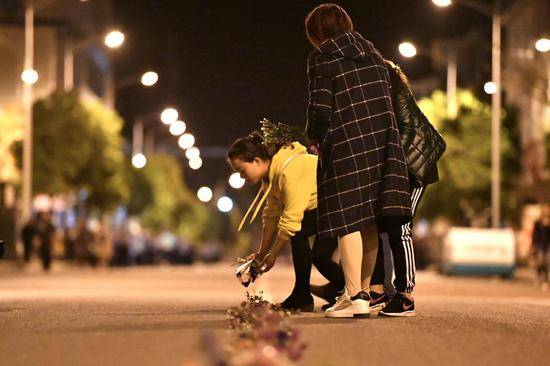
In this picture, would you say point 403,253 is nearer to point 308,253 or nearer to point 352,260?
point 352,260

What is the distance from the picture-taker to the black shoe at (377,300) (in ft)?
35.8

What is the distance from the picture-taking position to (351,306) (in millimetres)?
9938

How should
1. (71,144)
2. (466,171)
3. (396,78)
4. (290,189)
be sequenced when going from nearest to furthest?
(396,78) < (290,189) < (71,144) < (466,171)

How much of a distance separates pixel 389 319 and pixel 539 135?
58.6 metres

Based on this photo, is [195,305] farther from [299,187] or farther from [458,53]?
[458,53]

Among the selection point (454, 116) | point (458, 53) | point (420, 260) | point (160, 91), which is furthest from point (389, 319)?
point (160, 91)

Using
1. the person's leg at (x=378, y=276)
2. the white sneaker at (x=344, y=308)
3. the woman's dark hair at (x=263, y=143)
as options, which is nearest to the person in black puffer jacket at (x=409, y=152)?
the white sneaker at (x=344, y=308)

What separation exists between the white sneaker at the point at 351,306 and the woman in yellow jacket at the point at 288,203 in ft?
2.84

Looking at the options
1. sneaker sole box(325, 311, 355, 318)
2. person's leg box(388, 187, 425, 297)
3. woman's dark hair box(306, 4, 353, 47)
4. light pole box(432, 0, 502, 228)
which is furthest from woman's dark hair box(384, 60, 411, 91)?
light pole box(432, 0, 502, 228)

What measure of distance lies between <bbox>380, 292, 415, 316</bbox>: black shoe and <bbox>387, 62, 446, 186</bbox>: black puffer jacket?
88cm

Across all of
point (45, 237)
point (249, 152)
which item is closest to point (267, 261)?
point (249, 152)

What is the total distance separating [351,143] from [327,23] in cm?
84

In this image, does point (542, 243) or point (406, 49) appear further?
point (406, 49)

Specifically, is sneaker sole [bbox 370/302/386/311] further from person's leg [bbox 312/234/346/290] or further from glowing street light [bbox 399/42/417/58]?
glowing street light [bbox 399/42/417/58]
